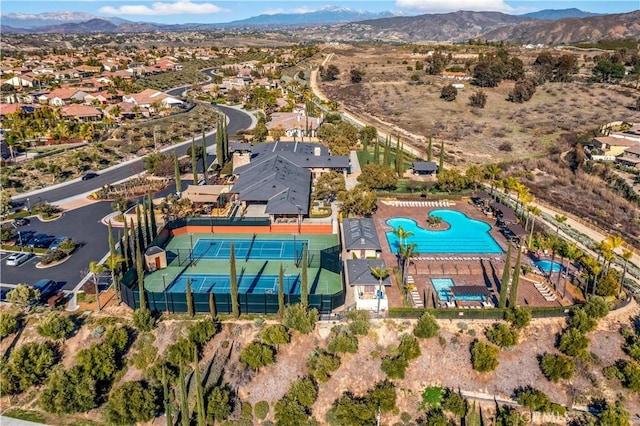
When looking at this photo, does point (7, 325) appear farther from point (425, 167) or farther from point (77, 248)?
point (425, 167)

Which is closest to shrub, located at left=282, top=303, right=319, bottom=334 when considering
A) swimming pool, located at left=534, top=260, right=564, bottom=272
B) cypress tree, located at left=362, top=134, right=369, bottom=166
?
swimming pool, located at left=534, top=260, right=564, bottom=272

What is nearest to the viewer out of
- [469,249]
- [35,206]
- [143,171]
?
[469,249]

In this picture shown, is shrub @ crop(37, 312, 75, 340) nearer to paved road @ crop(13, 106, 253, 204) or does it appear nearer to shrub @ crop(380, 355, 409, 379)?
shrub @ crop(380, 355, 409, 379)

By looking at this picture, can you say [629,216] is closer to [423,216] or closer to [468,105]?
[423,216]

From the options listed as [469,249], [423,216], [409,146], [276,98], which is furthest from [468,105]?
[469,249]

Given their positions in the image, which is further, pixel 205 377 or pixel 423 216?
pixel 423 216

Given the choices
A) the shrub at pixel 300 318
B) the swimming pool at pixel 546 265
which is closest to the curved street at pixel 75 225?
the shrub at pixel 300 318
